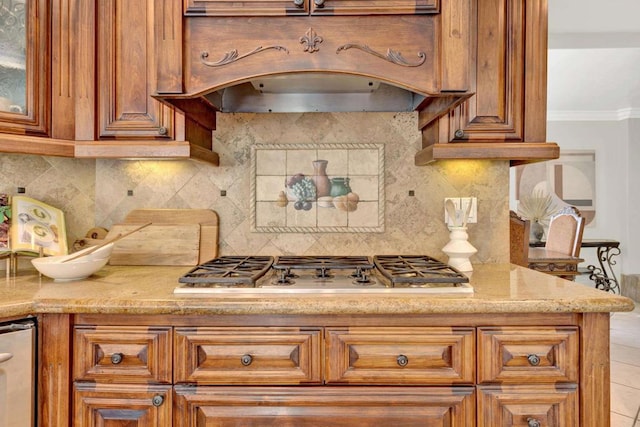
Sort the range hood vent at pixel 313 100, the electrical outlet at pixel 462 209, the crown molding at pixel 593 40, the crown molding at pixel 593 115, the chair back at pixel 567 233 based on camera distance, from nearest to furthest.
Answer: the electrical outlet at pixel 462 209 < the range hood vent at pixel 313 100 < the crown molding at pixel 593 40 < the chair back at pixel 567 233 < the crown molding at pixel 593 115

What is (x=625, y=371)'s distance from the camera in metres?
2.93

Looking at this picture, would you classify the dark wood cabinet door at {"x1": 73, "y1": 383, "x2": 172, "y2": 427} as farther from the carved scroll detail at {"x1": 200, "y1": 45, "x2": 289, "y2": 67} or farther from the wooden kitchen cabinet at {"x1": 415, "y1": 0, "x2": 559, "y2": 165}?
the wooden kitchen cabinet at {"x1": 415, "y1": 0, "x2": 559, "y2": 165}

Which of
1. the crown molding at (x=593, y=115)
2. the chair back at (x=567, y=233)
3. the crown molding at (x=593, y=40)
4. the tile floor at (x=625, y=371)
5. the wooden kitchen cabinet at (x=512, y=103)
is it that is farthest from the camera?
the crown molding at (x=593, y=115)

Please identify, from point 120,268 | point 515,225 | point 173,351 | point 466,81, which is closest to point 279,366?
point 173,351

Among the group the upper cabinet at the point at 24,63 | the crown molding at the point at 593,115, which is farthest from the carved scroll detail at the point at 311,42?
the crown molding at the point at 593,115

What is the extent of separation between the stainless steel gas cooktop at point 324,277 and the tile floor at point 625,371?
1.75m

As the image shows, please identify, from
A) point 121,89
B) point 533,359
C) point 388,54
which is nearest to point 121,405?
point 121,89

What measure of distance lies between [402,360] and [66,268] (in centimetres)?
118

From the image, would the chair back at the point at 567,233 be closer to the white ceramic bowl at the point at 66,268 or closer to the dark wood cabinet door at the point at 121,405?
the dark wood cabinet door at the point at 121,405

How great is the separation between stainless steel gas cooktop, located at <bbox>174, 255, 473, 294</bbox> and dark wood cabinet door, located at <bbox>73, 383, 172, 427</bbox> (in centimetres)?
30

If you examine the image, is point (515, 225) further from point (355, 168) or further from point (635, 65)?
point (635, 65)

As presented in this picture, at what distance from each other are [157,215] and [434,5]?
1.41m

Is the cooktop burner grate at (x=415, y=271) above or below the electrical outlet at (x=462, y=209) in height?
below

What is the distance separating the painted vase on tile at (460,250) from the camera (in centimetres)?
164
